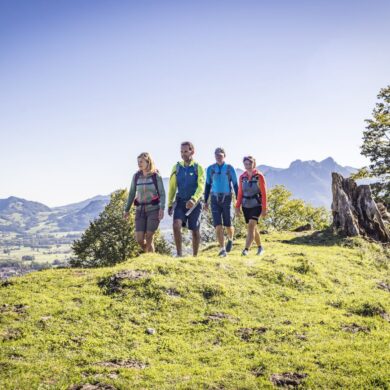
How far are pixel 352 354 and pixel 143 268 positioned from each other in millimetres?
5633

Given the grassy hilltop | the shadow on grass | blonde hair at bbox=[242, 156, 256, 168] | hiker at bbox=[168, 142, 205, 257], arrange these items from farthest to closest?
1. the shadow on grass
2. blonde hair at bbox=[242, 156, 256, 168]
3. hiker at bbox=[168, 142, 205, 257]
4. the grassy hilltop

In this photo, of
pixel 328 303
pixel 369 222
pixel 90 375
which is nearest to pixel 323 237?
pixel 369 222

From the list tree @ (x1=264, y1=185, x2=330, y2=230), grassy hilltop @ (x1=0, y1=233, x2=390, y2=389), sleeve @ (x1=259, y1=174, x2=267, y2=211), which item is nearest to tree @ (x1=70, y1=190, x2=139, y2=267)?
sleeve @ (x1=259, y1=174, x2=267, y2=211)

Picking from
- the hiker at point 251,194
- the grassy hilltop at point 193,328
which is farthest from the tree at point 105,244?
the grassy hilltop at point 193,328

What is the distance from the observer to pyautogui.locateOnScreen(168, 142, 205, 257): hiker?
12.6 m

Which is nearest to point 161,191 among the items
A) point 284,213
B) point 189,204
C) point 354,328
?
point 189,204

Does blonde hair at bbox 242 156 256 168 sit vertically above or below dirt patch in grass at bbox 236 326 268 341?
above

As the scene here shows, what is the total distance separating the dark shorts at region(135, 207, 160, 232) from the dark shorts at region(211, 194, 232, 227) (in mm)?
2282

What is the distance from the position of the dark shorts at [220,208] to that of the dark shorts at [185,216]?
3.02ft

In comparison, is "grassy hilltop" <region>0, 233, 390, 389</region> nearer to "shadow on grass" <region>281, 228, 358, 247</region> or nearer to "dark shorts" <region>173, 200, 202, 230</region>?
→ "dark shorts" <region>173, 200, 202, 230</region>

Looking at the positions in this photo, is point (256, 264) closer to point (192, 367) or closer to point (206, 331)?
point (206, 331)

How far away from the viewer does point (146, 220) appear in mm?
12531

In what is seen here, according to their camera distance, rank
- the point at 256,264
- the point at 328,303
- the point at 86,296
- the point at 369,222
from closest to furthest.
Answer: the point at 86,296, the point at 328,303, the point at 256,264, the point at 369,222

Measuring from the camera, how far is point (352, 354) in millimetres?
6672
